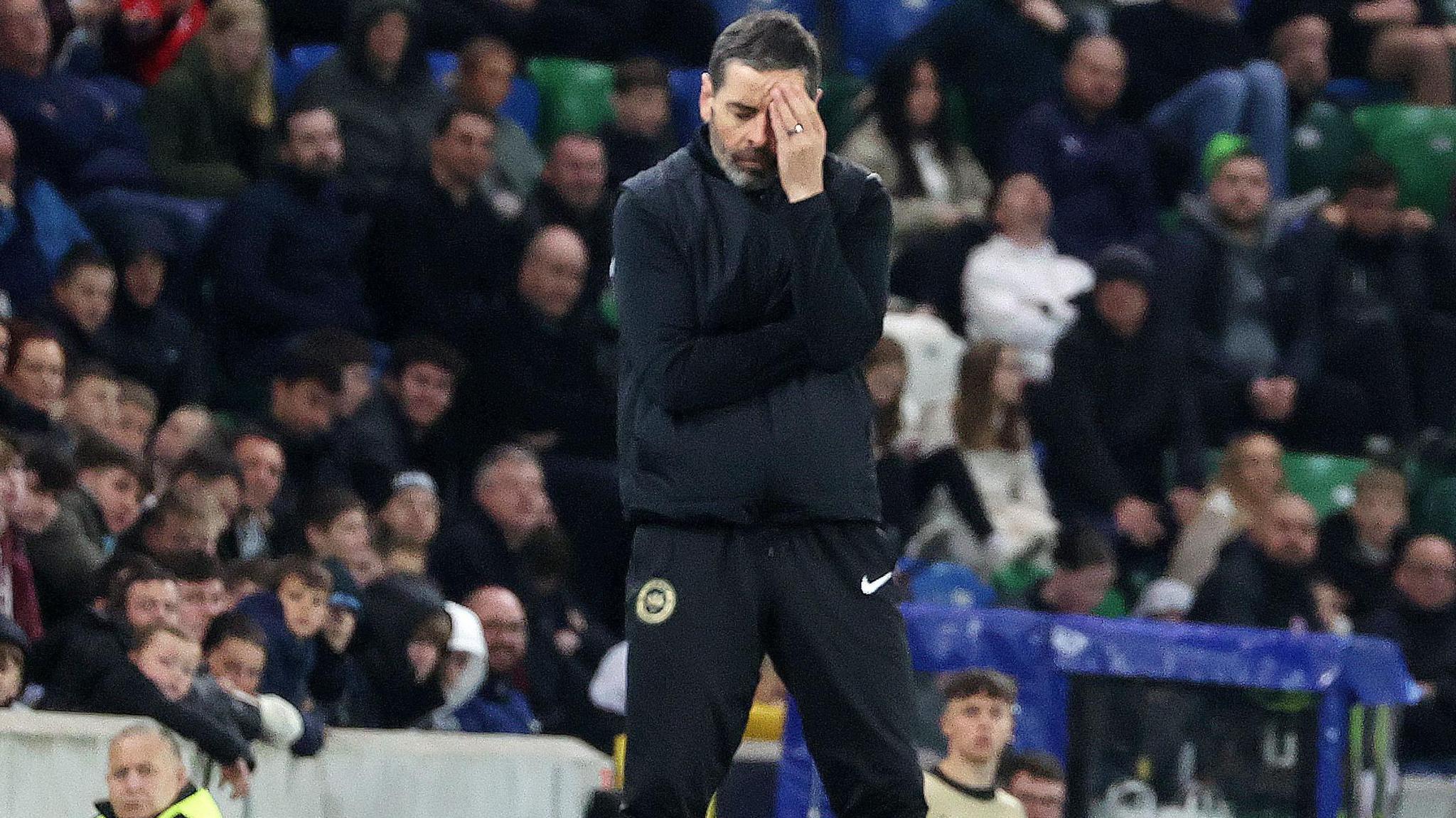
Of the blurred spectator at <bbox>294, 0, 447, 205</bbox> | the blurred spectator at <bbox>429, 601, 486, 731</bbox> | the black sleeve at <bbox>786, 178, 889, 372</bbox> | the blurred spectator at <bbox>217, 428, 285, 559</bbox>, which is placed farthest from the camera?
the blurred spectator at <bbox>294, 0, 447, 205</bbox>

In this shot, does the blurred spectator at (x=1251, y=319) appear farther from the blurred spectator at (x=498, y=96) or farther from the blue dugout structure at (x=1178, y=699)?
the blue dugout structure at (x=1178, y=699)

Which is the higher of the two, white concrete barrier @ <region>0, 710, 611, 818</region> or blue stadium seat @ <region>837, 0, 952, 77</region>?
blue stadium seat @ <region>837, 0, 952, 77</region>

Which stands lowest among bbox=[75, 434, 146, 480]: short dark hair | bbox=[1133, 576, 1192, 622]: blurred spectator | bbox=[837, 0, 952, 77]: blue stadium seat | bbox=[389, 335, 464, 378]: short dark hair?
bbox=[1133, 576, 1192, 622]: blurred spectator

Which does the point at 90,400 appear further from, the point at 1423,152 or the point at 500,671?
the point at 1423,152

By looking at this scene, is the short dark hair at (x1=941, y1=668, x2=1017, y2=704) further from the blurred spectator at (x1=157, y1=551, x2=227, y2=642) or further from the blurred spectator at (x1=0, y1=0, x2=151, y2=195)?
the blurred spectator at (x1=0, y1=0, x2=151, y2=195)

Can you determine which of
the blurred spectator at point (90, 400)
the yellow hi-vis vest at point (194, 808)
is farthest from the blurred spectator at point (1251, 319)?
the yellow hi-vis vest at point (194, 808)

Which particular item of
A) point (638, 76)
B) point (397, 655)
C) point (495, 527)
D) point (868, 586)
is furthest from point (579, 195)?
point (868, 586)

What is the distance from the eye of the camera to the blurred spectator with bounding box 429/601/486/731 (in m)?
9.55

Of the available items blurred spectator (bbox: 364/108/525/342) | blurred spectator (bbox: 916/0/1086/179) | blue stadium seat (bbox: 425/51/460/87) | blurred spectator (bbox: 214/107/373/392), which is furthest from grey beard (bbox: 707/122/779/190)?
blurred spectator (bbox: 916/0/1086/179)

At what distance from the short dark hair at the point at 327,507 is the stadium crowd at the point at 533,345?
12mm

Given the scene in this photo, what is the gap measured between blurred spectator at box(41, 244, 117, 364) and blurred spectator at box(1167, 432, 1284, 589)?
4661 mm

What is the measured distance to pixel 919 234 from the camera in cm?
1373

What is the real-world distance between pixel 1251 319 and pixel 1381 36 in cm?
273

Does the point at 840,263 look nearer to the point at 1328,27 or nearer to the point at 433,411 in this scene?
the point at 433,411
